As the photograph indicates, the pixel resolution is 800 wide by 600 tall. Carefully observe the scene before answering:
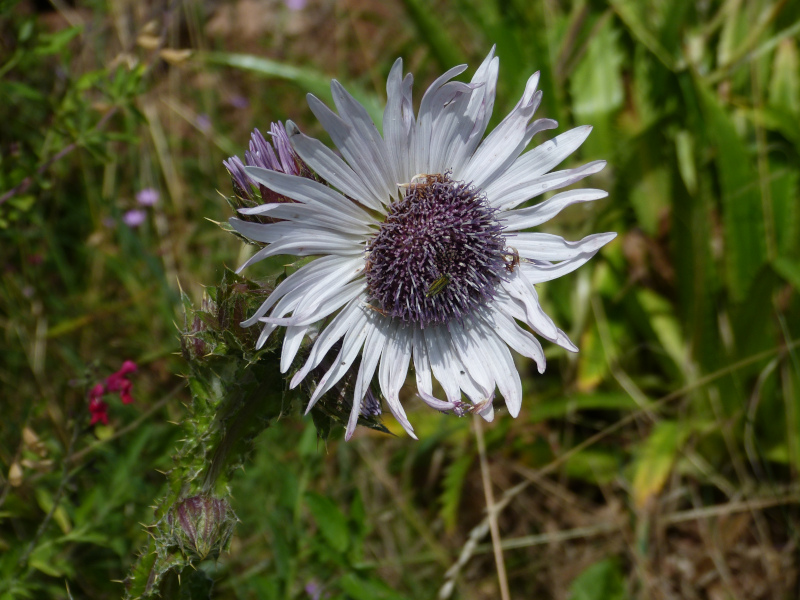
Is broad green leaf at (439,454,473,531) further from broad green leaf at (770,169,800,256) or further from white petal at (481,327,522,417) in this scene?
broad green leaf at (770,169,800,256)

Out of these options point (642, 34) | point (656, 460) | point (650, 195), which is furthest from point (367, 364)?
point (642, 34)

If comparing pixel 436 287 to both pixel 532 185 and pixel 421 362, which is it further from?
pixel 532 185

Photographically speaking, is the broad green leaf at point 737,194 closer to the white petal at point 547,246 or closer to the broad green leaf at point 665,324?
the broad green leaf at point 665,324

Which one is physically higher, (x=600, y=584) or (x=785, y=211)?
(x=785, y=211)

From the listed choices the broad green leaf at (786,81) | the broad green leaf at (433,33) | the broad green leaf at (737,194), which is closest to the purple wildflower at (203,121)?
the broad green leaf at (433,33)

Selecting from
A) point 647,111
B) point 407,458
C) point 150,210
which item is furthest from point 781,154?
point 150,210

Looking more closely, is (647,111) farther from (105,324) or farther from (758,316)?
(105,324)
